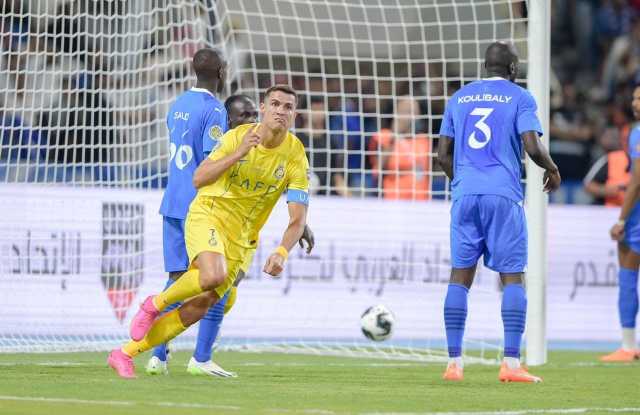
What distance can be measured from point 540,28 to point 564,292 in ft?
14.2

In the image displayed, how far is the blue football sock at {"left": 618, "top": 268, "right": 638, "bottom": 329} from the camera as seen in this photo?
36.9 ft

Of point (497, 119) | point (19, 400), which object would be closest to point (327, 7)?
point (497, 119)

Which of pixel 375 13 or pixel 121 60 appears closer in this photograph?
pixel 121 60

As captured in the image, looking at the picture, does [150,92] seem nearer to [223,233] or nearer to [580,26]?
[223,233]

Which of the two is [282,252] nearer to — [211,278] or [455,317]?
[211,278]

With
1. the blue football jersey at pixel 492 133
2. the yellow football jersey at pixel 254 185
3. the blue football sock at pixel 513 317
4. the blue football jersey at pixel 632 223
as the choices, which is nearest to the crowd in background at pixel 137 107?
the blue football jersey at pixel 632 223

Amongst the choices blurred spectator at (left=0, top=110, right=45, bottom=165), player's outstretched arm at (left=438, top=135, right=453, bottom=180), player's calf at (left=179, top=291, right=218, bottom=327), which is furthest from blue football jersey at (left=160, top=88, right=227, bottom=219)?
blurred spectator at (left=0, top=110, right=45, bottom=165)

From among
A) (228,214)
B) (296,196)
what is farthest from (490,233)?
(228,214)

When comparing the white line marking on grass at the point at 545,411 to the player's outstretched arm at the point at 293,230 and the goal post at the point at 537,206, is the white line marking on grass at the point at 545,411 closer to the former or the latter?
the player's outstretched arm at the point at 293,230

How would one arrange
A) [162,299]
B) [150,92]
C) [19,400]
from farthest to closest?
[150,92] → [162,299] → [19,400]

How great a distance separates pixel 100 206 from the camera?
1168 cm

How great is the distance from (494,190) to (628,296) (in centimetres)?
322

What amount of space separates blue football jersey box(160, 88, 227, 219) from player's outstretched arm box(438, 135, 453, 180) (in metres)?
1.47

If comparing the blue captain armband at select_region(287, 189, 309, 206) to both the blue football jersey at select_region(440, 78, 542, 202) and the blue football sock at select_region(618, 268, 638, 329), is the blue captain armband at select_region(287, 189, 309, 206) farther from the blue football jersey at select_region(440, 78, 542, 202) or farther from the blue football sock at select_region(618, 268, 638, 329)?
the blue football sock at select_region(618, 268, 638, 329)
